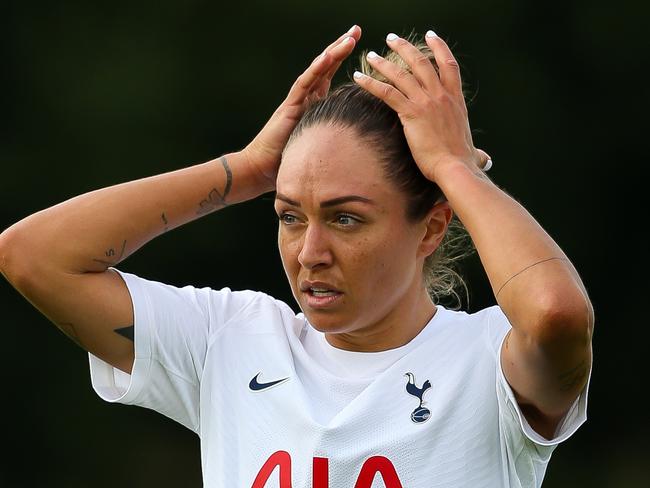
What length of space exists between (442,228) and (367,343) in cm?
36

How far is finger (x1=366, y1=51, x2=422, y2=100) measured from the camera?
11.0 feet

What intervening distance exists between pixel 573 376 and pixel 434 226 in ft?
2.05

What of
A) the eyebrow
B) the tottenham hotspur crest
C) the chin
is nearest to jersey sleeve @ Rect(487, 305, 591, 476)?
the tottenham hotspur crest

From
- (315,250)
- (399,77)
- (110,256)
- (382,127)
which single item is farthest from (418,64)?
(110,256)

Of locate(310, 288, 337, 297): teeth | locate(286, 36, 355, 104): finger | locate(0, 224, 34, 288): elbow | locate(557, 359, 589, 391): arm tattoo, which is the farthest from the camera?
locate(286, 36, 355, 104): finger

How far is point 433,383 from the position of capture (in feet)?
10.9

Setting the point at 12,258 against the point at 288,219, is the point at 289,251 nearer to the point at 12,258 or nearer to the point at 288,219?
the point at 288,219


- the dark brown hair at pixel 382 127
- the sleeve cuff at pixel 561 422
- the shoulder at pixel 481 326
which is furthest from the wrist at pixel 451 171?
the sleeve cuff at pixel 561 422

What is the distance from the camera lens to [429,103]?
3328mm

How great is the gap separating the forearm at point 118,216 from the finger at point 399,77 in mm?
495

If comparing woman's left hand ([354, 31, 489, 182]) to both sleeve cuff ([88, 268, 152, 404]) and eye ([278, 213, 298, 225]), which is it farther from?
sleeve cuff ([88, 268, 152, 404])

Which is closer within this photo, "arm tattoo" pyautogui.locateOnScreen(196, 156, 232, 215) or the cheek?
the cheek

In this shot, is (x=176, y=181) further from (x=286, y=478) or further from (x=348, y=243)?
(x=286, y=478)

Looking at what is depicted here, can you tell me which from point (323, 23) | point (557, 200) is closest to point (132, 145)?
point (323, 23)
